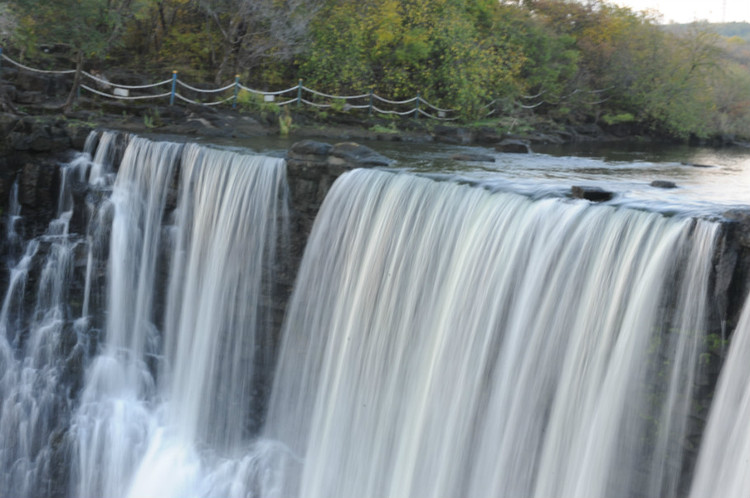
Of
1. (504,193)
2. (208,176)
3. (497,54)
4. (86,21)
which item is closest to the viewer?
(504,193)

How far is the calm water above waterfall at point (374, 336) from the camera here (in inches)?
247

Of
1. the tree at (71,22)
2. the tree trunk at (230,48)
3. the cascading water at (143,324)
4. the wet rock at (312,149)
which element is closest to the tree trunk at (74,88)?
the tree at (71,22)

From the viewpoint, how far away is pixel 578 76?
27312 mm

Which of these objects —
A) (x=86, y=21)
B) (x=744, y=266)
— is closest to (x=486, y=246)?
(x=744, y=266)

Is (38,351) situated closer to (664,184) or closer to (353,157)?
(353,157)

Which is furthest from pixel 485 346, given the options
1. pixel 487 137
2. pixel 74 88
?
pixel 487 137

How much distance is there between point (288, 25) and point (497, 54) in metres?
7.64

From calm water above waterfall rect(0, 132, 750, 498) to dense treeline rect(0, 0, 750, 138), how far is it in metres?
6.29

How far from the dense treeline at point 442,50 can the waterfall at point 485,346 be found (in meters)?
10.1

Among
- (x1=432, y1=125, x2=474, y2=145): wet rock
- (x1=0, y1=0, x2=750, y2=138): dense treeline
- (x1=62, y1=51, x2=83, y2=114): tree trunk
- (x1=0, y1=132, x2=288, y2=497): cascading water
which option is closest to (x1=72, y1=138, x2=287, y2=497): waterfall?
(x1=0, y1=132, x2=288, y2=497): cascading water

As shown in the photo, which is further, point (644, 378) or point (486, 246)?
point (486, 246)

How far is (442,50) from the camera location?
22.4 m

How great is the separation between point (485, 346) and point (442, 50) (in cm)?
1653

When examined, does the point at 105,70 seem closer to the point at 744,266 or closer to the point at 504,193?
the point at 504,193
